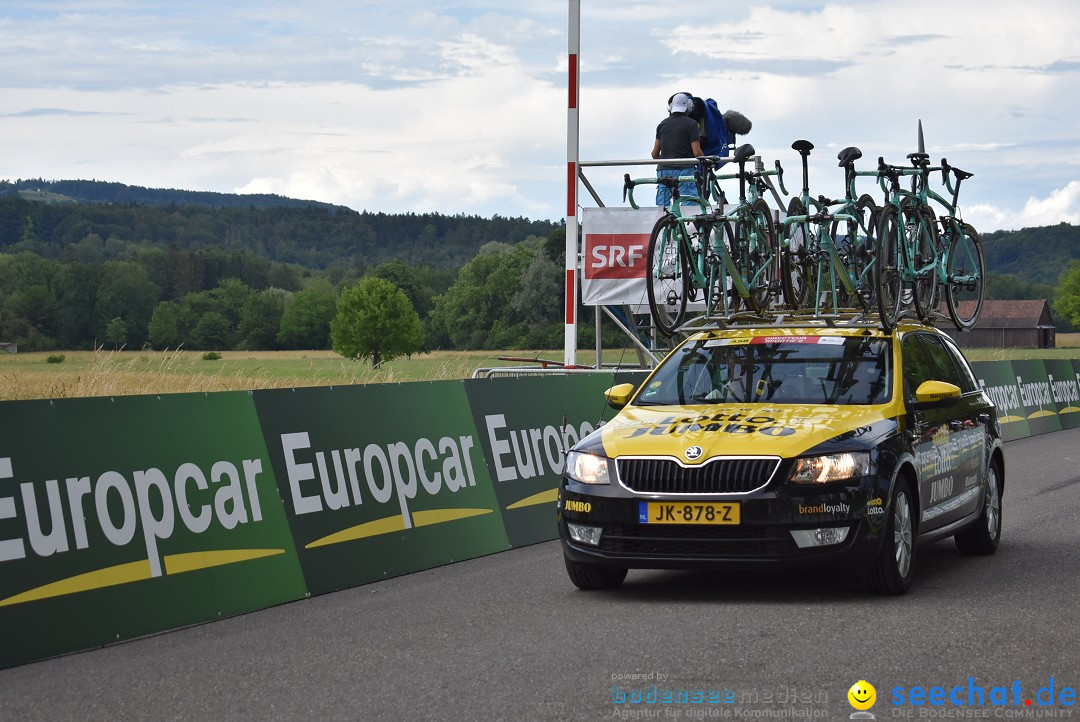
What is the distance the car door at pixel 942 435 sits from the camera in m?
9.29

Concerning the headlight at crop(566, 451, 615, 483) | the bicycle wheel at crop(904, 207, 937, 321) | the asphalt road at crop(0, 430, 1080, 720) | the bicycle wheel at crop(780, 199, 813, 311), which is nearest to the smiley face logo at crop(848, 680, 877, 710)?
the asphalt road at crop(0, 430, 1080, 720)

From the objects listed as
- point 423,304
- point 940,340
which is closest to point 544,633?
point 940,340

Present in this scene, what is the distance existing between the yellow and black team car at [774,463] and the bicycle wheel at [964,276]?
9.75 feet

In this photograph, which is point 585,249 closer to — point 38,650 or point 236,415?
point 236,415

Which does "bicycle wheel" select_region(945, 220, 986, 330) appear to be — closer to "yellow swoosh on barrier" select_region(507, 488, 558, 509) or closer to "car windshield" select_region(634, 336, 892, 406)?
"car windshield" select_region(634, 336, 892, 406)

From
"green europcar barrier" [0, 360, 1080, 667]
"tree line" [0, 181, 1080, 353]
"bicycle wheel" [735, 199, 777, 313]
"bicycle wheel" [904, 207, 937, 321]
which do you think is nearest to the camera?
"green europcar barrier" [0, 360, 1080, 667]

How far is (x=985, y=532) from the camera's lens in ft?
35.0

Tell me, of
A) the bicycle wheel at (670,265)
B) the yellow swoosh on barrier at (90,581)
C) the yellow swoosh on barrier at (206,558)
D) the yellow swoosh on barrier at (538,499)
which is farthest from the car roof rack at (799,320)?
the yellow swoosh on barrier at (90,581)

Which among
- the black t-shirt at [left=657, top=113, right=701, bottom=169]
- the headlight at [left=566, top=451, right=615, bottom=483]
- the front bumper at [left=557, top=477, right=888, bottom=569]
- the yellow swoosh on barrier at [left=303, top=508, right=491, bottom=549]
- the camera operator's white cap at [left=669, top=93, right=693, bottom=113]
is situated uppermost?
the camera operator's white cap at [left=669, top=93, right=693, bottom=113]

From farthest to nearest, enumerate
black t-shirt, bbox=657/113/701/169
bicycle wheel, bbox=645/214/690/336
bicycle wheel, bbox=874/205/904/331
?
black t-shirt, bbox=657/113/701/169
bicycle wheel, bbox=645/214/690/336
bicycle wheel, bbox=874/205/904/331

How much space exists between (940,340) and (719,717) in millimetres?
6225

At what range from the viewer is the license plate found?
26.8 ft

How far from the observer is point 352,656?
23.4 feet

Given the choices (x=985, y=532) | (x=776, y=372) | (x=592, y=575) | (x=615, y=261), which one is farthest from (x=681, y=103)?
(x=592, y=575)
